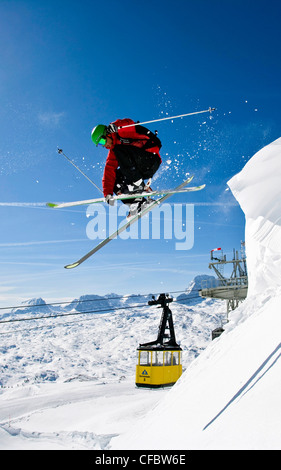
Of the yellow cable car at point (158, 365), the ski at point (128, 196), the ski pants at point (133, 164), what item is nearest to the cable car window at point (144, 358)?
Result: the yellow cable car at point (158, 365)

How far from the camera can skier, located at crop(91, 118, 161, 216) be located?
6983 mm

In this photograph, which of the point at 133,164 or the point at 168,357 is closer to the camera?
the point at 133,164

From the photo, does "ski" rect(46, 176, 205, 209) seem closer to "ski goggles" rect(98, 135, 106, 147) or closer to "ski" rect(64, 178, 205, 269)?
"ski" rect(64, 178, 205, 269)

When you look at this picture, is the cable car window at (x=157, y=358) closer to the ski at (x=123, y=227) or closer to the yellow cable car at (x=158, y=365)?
the yellow cable car at (x=158, y=365)

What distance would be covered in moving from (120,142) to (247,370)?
5.10 m

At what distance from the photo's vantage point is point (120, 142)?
7.14m

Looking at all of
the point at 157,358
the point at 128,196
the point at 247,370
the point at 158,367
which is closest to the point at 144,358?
the point at 157,358

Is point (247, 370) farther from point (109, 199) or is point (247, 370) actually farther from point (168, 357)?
point (168, 357)

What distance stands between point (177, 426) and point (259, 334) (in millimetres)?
2313

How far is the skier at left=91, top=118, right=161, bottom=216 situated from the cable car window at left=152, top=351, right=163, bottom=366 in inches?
365

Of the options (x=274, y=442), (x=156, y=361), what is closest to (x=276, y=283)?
(x=274, y=442)

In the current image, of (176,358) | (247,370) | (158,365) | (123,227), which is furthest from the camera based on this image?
(176,358)
